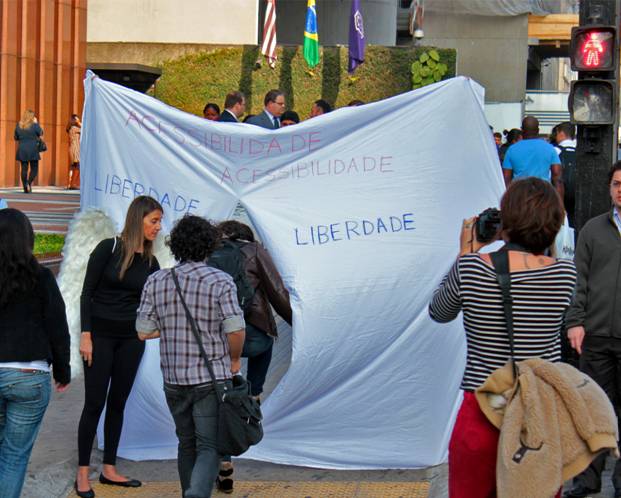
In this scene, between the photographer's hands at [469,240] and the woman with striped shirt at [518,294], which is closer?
the woman with striped shirt at [518,294]

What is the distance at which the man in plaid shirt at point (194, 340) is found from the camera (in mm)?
4883

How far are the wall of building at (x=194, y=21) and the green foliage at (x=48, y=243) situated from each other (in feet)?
44.5

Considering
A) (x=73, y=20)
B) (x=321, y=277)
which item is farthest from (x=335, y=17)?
(x=321, y=277)

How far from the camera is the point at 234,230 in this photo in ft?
20.0

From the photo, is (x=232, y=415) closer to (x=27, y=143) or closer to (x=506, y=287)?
(x=506, y=287)

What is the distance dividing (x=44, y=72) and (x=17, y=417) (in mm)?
24200

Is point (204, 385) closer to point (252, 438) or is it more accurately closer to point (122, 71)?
point (252, 438)

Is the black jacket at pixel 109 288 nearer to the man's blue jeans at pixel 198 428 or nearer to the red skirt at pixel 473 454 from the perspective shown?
the man's blue jeans at pixel 198 428

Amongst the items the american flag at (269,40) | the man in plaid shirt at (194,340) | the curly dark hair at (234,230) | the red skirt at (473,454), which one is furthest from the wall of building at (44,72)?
the red skirt at (473,454)

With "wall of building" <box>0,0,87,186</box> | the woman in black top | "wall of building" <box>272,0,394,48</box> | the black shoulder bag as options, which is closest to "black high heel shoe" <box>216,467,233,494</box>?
the woman in black top

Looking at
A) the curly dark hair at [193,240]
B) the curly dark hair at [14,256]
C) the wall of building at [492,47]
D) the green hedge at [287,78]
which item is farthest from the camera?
the wall of building at [492,47]

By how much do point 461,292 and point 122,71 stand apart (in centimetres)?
1604

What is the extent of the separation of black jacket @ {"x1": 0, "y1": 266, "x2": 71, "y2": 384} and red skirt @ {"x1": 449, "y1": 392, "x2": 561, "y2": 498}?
2.13 m

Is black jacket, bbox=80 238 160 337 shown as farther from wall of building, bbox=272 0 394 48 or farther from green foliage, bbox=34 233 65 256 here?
wall of building, bbox=272 0 394 48
